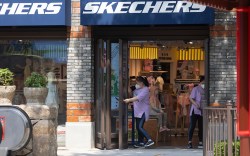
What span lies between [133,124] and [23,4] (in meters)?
3.80

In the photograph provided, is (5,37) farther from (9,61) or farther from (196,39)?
(196,39)

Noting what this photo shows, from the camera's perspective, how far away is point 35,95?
41.1 ft

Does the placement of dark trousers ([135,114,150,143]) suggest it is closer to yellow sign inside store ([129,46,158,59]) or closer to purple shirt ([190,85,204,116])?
purple shirt ([190,85,204,116])

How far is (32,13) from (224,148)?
673 centimetres

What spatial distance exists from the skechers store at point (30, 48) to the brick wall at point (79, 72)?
0.23 meters

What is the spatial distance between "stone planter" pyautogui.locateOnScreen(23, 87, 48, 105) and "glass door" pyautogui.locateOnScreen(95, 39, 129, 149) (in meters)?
2.76

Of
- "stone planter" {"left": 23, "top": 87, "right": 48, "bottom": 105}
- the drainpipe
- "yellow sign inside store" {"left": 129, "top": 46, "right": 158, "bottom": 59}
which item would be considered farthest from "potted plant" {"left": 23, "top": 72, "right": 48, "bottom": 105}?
the drainpipe

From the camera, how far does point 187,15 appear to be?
1441 cm

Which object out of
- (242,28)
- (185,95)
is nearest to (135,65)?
(185,95)

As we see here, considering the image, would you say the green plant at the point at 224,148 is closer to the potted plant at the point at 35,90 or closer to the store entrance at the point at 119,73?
the potted plant at the point at 35,90

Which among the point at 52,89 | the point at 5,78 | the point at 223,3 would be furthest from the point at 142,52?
the point at 223,3

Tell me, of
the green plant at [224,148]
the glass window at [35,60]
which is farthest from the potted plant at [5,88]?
the green plant at [224,148]

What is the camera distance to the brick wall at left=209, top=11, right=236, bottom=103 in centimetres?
1455

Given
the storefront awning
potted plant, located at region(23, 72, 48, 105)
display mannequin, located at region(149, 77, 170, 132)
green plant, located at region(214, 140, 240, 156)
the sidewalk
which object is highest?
the storefront awning
